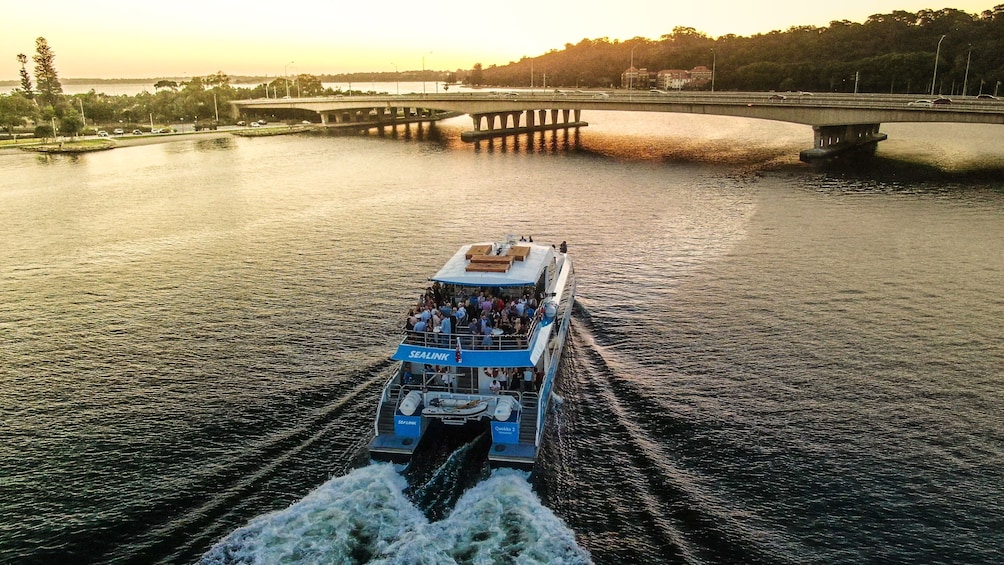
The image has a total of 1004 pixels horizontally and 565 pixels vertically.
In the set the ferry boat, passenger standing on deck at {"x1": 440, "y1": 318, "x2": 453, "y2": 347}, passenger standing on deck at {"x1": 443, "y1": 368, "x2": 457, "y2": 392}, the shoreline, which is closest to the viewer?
the ferry boat

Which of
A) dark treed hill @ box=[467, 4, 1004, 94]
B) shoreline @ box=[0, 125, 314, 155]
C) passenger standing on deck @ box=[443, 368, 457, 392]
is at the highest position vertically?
dark treed hill @ box=[467, 4, 1004, 94]

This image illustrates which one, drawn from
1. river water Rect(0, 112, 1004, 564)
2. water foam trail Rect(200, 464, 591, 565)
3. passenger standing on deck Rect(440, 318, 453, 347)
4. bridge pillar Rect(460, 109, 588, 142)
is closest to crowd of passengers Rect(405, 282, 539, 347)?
passenger standing on deck Rect(440, 318, 453, 347)

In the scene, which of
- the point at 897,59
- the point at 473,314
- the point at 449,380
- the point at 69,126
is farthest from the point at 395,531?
the point at 897,59

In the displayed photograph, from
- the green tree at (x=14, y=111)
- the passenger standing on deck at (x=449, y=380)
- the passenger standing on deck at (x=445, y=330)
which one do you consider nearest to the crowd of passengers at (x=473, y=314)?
the passenger standing on deck at (x=445, y=330)

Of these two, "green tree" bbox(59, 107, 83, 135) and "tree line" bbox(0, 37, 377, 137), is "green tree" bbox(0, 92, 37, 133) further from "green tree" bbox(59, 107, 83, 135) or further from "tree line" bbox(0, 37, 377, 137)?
"green tree" bbox(59, 107, 83, 135)

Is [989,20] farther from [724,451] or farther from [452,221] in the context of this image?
[724,451]

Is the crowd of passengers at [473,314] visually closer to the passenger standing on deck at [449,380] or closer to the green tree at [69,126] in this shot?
the passenger standing on deck at [449,380]
